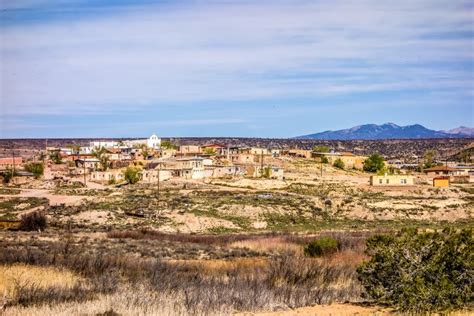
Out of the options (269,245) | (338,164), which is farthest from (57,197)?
(338,164)

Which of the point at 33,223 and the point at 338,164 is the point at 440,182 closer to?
the point at 338,164

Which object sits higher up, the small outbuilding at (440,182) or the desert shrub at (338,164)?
the desert shrub at (338,164)

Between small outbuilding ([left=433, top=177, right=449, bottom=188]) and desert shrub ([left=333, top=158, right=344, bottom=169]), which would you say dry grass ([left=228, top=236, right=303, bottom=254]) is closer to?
small outbuilding ([left=433, top=177, right=449, bottom=188])

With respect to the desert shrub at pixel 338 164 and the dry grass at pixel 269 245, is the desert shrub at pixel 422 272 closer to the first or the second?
the dry grass at pixel 269 245

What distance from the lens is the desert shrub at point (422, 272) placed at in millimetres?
14109

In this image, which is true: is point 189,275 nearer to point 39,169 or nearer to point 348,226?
point 348,226

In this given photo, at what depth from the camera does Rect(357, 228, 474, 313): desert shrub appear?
14109 millimetres

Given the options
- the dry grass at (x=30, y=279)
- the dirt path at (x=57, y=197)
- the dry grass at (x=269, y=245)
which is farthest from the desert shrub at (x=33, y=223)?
the dry grass at (x=30, y=279)

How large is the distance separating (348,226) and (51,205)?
27.7m

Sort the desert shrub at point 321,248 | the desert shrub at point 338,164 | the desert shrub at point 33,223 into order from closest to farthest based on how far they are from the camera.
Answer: the desert shrub at point 321,248, the desert shrub at point 33,223, the desert shrub at point 338,164

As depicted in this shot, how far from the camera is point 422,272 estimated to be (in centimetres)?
1481

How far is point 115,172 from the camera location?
99.1 m

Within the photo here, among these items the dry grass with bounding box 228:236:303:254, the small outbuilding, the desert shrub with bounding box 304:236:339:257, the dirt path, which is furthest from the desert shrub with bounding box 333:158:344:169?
the desert shrub with bounding box 304:236:339:257

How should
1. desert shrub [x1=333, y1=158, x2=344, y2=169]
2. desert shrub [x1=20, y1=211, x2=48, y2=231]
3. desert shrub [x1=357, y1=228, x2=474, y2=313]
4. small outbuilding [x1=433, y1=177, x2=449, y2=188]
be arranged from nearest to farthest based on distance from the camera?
desert shrub [x1=357, y1=228, x2=474, y2=313] < desert shrub [x1=20, y1=211, x2=48, y2=231] < small outbuilding [x1=433, y1=177, x2=449, y2=188] < desert shrub [x1=333, y1=158, x2=344, y2=169]
